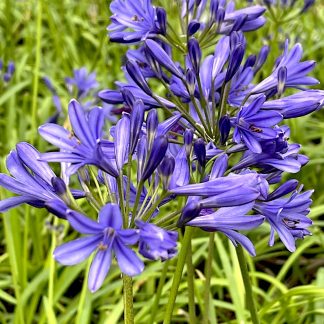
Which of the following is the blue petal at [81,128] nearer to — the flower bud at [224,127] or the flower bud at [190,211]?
the flower bud at [190,211]

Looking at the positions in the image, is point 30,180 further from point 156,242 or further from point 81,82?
point 81,82

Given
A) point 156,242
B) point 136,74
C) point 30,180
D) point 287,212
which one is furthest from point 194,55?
point 156,242

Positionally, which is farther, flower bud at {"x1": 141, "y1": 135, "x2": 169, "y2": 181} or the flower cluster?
flower bud at {"x1": 141, "y1": 135, "x2": 169, "y2": 181}

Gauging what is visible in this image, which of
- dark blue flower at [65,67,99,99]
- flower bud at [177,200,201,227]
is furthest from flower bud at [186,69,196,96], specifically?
dark blue flower at [65,67,99,99]

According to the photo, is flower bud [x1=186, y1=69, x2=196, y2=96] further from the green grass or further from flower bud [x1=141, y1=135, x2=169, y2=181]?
the green grass

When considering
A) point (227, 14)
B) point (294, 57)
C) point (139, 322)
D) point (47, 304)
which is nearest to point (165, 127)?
point (294, 57)

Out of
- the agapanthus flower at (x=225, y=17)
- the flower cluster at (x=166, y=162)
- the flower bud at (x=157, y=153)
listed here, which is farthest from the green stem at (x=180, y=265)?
the agapanthus flower at (x=225, y=17)

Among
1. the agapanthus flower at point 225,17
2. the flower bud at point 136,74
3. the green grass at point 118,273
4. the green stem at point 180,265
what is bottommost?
the green grass at point 118,273
